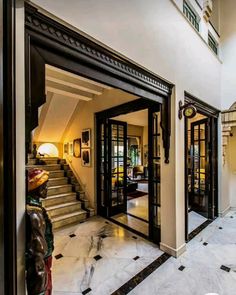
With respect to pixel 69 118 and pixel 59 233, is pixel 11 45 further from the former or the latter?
pixel 69 118

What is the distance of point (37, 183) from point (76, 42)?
118 cm

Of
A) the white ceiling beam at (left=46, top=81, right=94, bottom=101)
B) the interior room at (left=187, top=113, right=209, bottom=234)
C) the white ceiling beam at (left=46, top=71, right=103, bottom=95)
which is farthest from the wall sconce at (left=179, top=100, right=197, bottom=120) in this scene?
the white ceiling beam at (left=46, top=81, right=94, bottom=101)

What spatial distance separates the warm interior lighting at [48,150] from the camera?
18.8 ft

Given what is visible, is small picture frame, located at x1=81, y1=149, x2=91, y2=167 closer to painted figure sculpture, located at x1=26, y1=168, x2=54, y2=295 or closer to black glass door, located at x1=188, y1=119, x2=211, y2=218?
black glass door, located at x1=188, y1=119, x2=211, y2=218

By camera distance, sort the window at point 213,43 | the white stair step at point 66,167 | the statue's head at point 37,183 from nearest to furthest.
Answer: the statue's head at point 37,183 → the window at point 213,43 → the white stair step at point 66,167

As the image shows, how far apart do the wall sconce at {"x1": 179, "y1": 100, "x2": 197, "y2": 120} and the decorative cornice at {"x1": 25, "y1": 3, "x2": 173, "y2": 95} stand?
82cm

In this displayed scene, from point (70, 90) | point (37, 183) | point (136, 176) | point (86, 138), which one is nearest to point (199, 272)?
point (37, 183)

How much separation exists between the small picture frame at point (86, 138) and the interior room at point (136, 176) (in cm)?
68

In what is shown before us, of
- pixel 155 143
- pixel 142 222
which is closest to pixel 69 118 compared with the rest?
pixel 155 143

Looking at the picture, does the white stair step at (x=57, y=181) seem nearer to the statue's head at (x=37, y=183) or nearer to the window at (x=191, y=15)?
the statue's head at (x=37, y=183)

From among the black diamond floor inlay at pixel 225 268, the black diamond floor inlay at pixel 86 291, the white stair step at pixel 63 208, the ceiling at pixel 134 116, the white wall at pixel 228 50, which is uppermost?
the white wall at pixel 228 50

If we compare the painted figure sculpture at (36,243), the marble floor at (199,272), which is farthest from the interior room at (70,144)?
the painted figure sculpture at (36,243)

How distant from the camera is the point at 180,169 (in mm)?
2898

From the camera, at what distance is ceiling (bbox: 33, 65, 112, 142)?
3938mm
